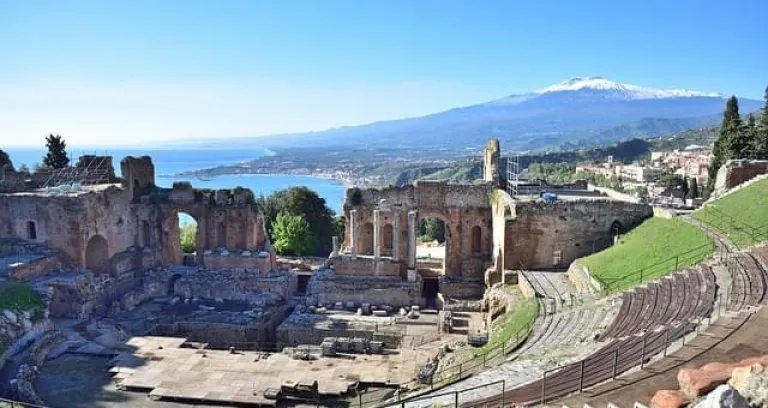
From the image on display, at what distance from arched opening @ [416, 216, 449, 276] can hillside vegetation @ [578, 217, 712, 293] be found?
11.3 metres

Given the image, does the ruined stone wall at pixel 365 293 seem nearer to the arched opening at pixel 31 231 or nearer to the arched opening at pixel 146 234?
the arched opening at pixel 146 234

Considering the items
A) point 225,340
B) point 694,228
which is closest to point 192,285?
point 225,340

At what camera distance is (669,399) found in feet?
29.8

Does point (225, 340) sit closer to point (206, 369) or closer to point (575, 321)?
point (206, 369)

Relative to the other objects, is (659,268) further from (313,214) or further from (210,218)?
(313,214)

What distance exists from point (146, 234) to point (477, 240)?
2106cm

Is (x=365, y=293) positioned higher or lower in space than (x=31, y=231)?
lower

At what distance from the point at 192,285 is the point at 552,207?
20.6 m

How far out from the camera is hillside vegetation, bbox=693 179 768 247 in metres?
22.2

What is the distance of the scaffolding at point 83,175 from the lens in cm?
3638

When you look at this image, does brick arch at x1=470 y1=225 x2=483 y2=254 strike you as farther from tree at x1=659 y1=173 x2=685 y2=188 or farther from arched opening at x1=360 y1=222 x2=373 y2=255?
tree at x1=659 y1=173 x2=685 y2=188

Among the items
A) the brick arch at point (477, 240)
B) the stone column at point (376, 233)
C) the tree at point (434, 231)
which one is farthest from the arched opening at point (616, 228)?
Result: the tree at point (434, 231)

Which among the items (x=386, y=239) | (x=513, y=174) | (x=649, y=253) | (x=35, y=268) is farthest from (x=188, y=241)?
(x=649, y=253)

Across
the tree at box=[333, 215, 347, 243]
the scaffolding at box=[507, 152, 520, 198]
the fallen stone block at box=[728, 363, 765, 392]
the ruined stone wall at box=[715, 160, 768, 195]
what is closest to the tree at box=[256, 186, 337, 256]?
the tree at box=[333, 215, 347, 243]
